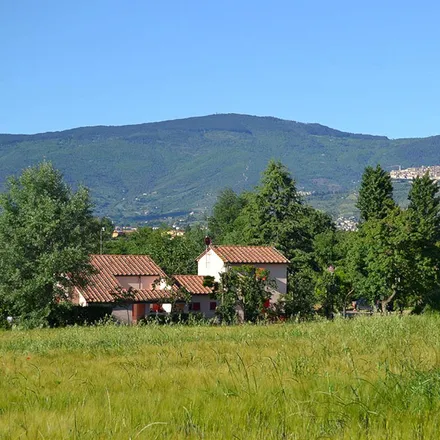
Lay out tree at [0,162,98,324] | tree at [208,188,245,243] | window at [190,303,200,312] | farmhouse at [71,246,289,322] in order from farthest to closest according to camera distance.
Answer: tree at [208,188,245,243], window at [190,303,200,312], farmhouse at [71,246,289,322], tree at [0,162,98,324]

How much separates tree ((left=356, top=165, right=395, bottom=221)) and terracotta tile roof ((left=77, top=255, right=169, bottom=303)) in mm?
32335

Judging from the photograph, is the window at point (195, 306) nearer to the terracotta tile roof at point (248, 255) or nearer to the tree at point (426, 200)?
the terracotta tile roof at point (248, 255)

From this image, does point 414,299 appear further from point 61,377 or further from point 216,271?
point 61,377

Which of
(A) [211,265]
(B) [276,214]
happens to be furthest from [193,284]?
(B) [276,214]

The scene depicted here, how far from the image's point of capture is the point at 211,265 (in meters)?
67.1

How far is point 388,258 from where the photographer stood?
206 feet

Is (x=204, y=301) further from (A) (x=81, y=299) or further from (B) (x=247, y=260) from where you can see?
(A) (x=81, y=299)

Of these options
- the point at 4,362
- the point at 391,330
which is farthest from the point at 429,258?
the point at 4,362

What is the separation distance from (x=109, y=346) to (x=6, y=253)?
2919 cm

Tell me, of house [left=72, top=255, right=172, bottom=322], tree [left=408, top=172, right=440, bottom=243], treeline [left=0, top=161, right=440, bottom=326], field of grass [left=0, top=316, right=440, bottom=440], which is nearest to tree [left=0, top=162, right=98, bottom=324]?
treeline [left=0, top=161, right=440, bottom=326]

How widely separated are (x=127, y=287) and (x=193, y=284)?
4889mm

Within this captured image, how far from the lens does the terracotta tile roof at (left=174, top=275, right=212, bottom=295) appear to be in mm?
65000

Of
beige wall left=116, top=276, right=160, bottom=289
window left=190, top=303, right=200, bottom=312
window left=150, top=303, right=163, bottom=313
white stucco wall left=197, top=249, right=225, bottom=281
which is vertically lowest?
window left=190, top=303, right=200, bottom=312

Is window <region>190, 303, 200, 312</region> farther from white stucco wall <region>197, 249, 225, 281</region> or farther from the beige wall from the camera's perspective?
the beige wall
